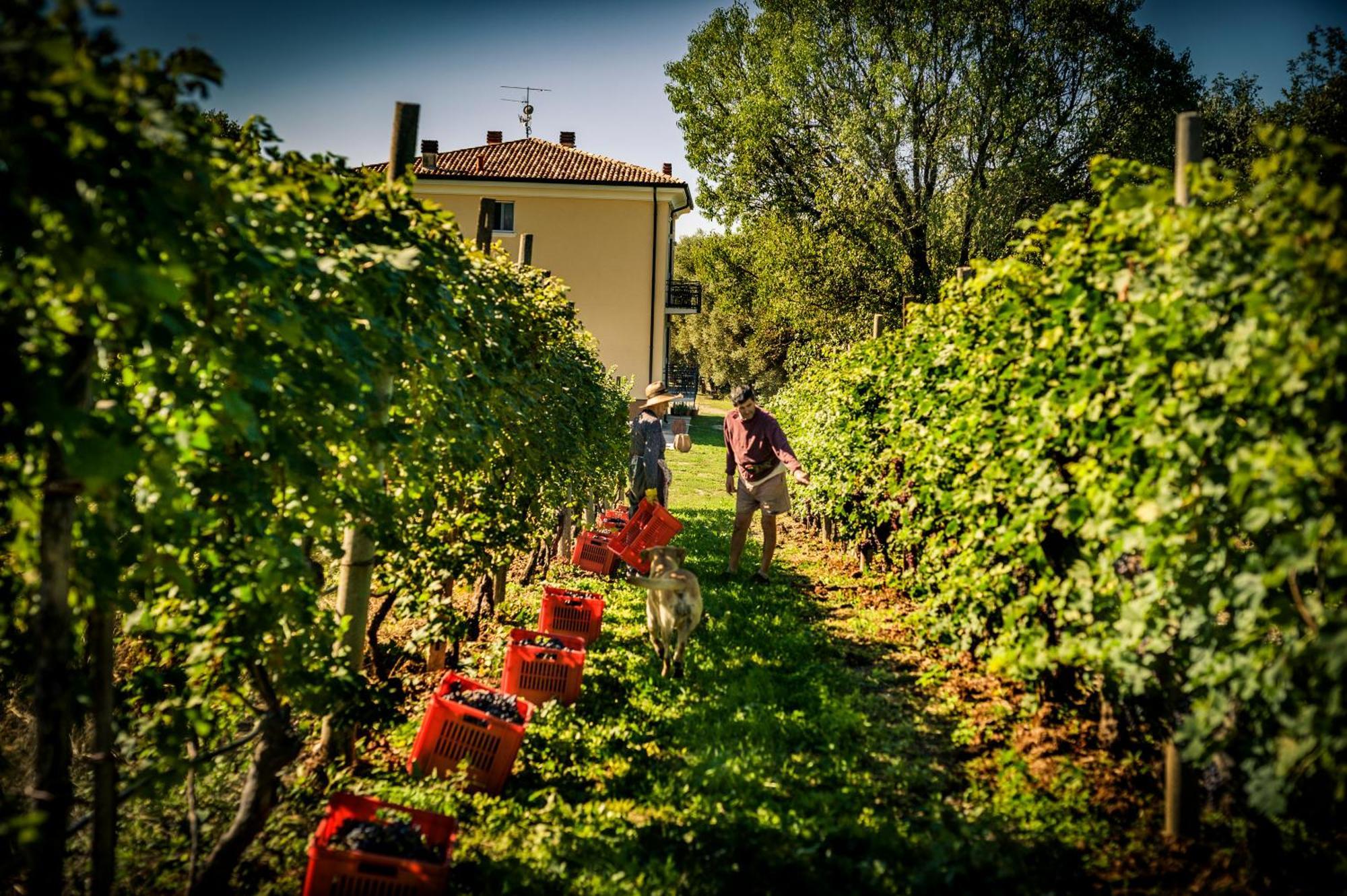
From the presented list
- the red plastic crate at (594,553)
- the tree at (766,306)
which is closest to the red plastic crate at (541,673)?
the red plastic crate at (594,553)

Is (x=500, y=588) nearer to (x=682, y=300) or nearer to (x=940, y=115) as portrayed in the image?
(x=940, y=115)

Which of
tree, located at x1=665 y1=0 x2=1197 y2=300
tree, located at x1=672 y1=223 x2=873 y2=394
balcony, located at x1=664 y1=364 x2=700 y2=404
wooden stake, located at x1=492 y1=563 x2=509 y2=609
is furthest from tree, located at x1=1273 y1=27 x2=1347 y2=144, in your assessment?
wooden stake, located at x1=492 y1=563 x2=509 y2=609

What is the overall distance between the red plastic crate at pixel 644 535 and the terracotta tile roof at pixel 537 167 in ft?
68.4

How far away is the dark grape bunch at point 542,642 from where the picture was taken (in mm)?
4735

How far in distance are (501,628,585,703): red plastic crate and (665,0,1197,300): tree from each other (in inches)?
802

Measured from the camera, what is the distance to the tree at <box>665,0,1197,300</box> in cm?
2216

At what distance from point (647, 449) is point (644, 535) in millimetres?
2706

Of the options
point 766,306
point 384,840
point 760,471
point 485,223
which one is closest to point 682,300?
point 766,306

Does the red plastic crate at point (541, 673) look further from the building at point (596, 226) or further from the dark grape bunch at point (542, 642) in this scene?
the building at point (596, 226)

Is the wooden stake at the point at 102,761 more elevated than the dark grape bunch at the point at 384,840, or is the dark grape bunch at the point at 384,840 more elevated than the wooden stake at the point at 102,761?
A: the wooden stake at the point at 102,761

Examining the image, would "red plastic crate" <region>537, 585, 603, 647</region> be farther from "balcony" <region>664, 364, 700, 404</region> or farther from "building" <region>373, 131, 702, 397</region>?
"balcony" <region>664, 364, 700, 404</region>

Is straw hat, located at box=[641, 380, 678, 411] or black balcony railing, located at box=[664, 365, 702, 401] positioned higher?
black balcony railing, located at box=[664, 365, 702, 401]

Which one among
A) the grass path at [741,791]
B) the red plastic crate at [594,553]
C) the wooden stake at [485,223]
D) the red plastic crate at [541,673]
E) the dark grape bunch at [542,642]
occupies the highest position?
the wooden stake at [485,223]

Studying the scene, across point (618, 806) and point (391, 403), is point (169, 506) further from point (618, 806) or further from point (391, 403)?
point (618, 806)
